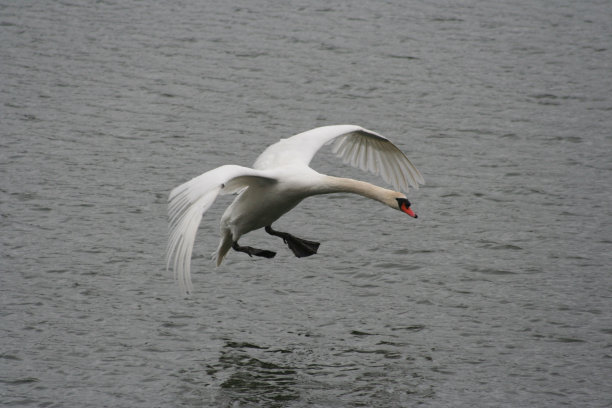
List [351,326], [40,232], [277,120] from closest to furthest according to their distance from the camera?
[351,326], [40,232], [277,120]

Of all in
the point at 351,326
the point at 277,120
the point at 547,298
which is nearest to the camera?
the point at 351,326

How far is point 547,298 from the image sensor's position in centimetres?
1267

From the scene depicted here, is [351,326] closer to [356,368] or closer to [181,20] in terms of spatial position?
[356,368]

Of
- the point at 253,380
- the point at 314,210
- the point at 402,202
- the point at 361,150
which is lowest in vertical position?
the point at 253,380

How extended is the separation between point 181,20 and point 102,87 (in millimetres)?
4618

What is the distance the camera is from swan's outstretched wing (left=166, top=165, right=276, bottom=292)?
966 centimetres

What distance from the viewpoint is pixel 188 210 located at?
1002cm

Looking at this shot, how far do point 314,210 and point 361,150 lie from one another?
7.12 feet

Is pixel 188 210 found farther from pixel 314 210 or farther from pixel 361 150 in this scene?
pixel 314 210

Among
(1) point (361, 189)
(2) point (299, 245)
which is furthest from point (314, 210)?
(1) point (361, 189)

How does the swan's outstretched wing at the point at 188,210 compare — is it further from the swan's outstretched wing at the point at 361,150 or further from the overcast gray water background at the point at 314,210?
the swan's outstretched wing at the point at 361,150

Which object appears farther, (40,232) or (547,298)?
(40,232)

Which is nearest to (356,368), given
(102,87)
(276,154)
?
(276,154)

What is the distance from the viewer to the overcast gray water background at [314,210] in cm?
1090
